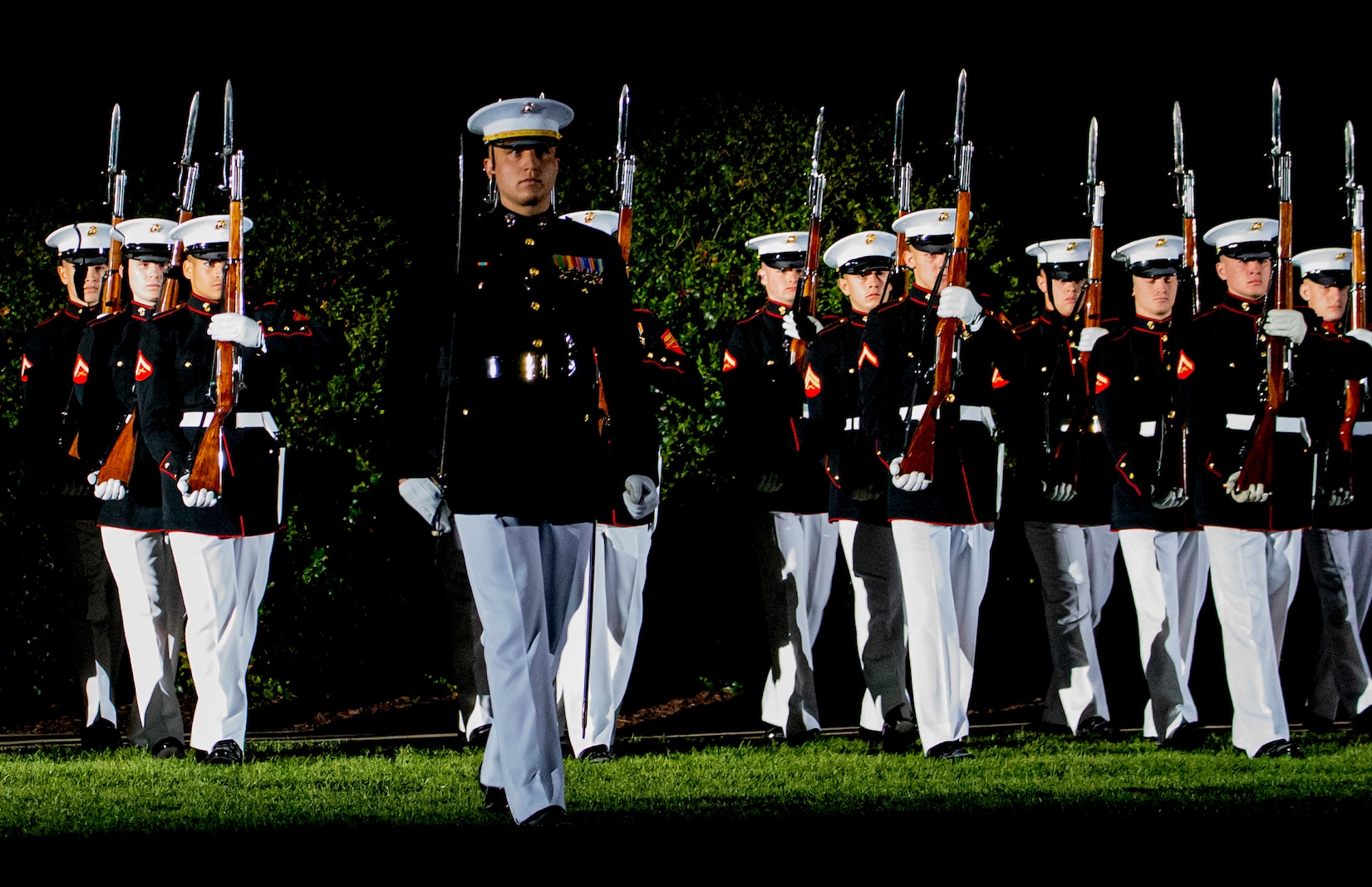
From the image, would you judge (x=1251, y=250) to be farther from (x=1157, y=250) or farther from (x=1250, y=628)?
(x=1250, y=628)

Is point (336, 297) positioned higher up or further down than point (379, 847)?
higher up

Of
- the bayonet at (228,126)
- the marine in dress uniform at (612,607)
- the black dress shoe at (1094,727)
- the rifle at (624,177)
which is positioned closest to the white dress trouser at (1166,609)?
the black dress shoe at (1094,727)

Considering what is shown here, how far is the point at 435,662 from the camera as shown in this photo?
32.0 ft

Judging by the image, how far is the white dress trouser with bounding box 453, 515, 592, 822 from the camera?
5207mm

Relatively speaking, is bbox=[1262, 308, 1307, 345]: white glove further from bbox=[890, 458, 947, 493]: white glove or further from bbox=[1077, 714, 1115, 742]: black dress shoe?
bbox=[1077, 714, 1115, 742]: black dress shoe

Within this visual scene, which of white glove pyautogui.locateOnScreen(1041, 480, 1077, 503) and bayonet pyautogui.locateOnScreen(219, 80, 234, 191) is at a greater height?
bayonet pyautogui.locateOnScreen(219, 80, 234, 191)

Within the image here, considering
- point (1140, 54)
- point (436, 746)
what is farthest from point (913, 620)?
point (1140, 54)

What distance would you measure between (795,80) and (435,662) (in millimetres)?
3910

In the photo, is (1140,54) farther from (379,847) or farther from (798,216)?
(379,847)

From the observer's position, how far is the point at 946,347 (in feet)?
24.7

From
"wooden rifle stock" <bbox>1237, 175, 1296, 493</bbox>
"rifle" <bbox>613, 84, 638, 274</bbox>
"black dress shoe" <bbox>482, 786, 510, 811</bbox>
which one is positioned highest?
"rifle" <bbox>613, 84, 638, 274</bbox>

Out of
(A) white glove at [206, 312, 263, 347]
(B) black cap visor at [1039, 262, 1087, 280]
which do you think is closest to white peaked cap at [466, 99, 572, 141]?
(A) white glove at [206, 312, 263, 347]

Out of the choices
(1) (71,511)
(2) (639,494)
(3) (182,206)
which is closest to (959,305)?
(2) (639,494)

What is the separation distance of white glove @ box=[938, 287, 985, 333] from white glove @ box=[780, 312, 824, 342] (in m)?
1.11
